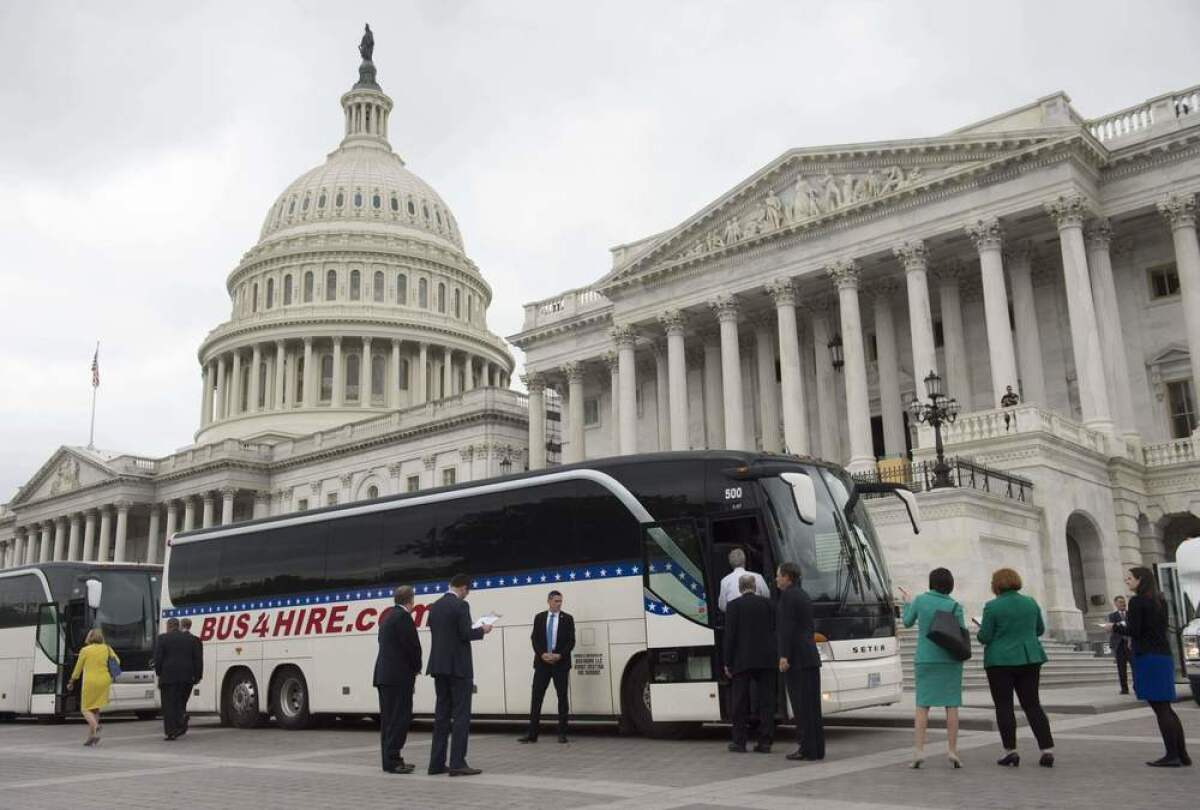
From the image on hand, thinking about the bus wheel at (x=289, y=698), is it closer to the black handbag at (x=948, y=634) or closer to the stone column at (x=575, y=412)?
the black handbag at (x=948, y=634)

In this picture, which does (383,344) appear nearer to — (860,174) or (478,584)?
(860,174)

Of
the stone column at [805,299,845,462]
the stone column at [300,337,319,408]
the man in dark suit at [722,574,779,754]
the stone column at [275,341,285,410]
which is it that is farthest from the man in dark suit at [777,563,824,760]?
the stone column at [275,341,285,410]

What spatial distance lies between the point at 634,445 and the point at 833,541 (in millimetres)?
35138

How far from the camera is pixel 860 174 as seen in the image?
145ft

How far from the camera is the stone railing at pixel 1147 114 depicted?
128ft

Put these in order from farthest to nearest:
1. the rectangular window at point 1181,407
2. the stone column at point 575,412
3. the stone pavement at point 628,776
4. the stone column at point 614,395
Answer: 1. the stone column at point 575,412
2. the stone column at point 614,395
3. the rectangular window at point 1181,407
4. the stone pavement at point 628,776

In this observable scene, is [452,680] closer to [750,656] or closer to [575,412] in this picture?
[750,656]

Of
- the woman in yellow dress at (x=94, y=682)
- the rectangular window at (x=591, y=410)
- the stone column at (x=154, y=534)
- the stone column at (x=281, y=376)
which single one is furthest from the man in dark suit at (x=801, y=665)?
the stone column at (x=281, y=376)

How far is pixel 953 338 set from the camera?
44000 mm

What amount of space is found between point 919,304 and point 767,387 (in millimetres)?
9898

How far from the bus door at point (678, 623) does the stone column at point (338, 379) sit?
80.3 m

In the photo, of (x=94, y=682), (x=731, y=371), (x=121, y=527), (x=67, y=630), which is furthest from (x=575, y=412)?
(x=121, y=527)

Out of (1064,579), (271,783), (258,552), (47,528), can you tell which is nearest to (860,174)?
(1064,579)

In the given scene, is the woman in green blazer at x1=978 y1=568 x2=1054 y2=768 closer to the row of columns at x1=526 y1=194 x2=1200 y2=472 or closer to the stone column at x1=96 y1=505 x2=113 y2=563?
the row of columns at x1=526 y1=194 x2=1200 y2=472
